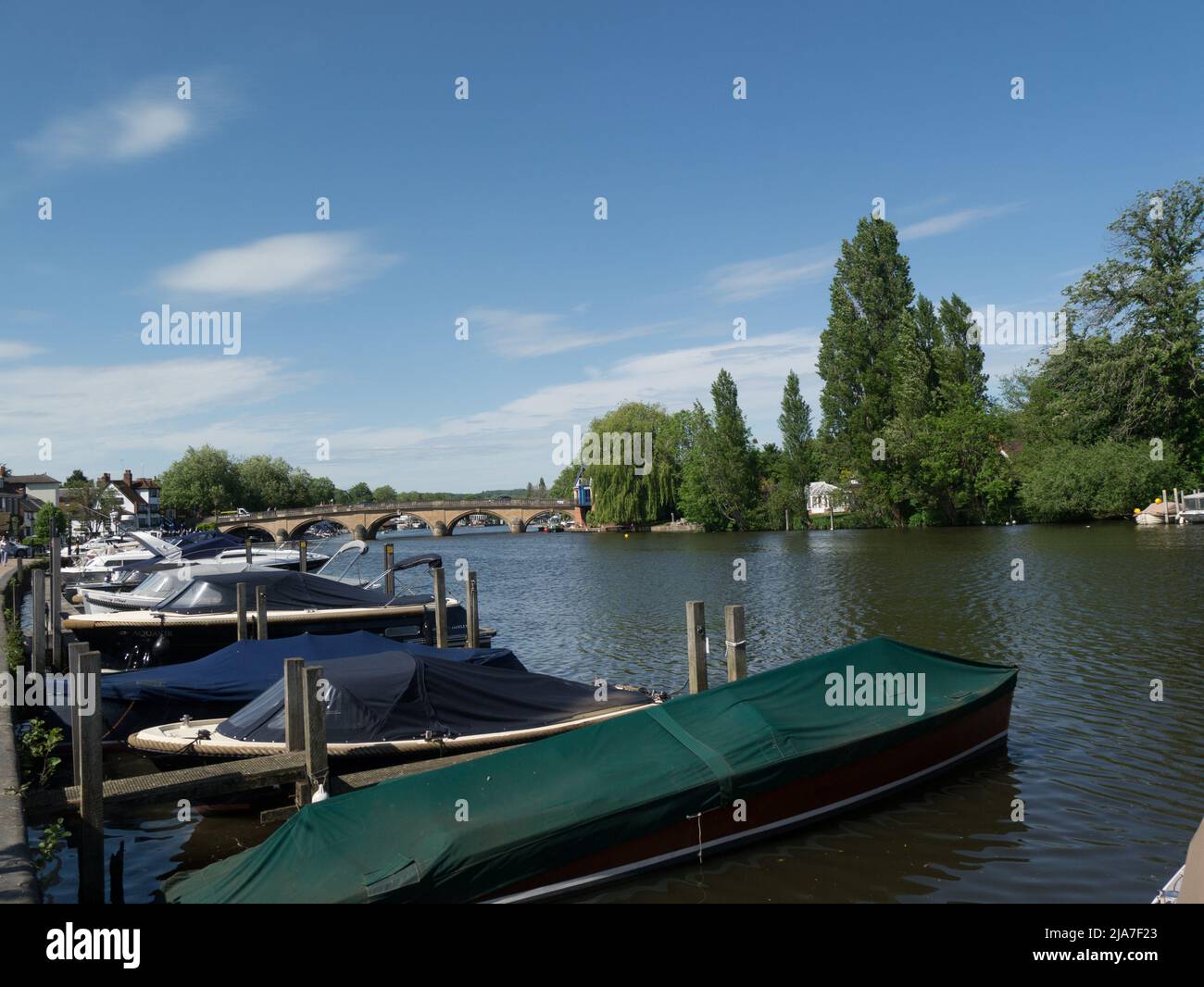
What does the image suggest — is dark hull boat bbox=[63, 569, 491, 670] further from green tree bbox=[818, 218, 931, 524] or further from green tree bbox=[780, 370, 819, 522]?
green tree bbox=[780, 370, 819, 522]

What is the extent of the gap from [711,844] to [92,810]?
6348mm

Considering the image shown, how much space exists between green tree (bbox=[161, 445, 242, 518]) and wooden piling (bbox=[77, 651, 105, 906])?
108135 millimetres

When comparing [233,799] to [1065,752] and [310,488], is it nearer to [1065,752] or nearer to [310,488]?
[1065,752]

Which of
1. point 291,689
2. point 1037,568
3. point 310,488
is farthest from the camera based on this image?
point 310,488

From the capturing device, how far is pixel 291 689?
420 inches

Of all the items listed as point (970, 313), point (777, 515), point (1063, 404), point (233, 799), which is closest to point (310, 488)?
point (777, 515)

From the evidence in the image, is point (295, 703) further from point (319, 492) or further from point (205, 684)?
point (319, 492)

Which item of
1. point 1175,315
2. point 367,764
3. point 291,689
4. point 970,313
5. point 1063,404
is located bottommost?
point 367,764

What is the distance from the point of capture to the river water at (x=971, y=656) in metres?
9.34

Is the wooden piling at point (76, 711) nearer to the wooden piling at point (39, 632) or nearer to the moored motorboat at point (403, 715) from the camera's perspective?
the moored motorboat at point (403, 715)

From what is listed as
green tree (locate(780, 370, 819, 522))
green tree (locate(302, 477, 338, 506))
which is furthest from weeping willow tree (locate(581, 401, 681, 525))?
green tree (locate(302, 477, 338, 506))

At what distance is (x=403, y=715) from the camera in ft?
38.7
